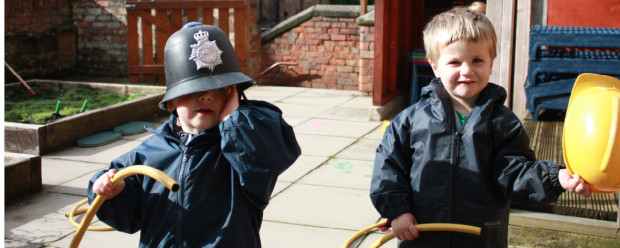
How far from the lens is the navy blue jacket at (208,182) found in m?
2.22

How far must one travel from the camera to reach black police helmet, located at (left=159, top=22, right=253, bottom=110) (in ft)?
7.45

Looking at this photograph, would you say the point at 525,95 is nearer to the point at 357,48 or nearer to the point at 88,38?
the point at 357,48

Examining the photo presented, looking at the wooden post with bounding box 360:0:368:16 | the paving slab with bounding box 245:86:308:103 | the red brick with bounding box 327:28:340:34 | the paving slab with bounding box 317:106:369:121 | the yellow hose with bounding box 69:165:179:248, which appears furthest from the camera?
the red brick with bounding box 327:28:340:34

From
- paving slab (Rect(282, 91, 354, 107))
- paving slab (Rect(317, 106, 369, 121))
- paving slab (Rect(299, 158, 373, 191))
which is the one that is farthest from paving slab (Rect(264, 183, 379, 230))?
paving slab (Rect(282, 91, 354, 107))

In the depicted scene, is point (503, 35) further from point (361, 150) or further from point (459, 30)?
point (459, 30)

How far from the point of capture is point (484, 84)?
239 centimetres

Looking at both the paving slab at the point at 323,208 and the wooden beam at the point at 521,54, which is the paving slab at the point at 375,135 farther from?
the paving slab at the point at 323,208

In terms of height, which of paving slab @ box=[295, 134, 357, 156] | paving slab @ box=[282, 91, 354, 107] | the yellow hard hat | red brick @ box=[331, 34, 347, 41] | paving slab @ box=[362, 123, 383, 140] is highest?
red brick @ box=[331, 34, 347, 41]

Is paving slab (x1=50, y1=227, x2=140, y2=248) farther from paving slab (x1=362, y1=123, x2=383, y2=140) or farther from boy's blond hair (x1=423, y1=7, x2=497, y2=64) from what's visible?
paving slab (x1=362, y1=123, x2=383, y2=140)

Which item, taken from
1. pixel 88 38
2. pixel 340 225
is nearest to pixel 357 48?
pixel 88 38

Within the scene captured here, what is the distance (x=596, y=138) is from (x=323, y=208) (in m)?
2.88

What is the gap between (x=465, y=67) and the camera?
2.35 m

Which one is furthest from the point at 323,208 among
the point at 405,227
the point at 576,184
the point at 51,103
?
the point at 51,103

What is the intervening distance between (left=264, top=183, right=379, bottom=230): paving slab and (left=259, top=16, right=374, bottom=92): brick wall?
18.9ft
